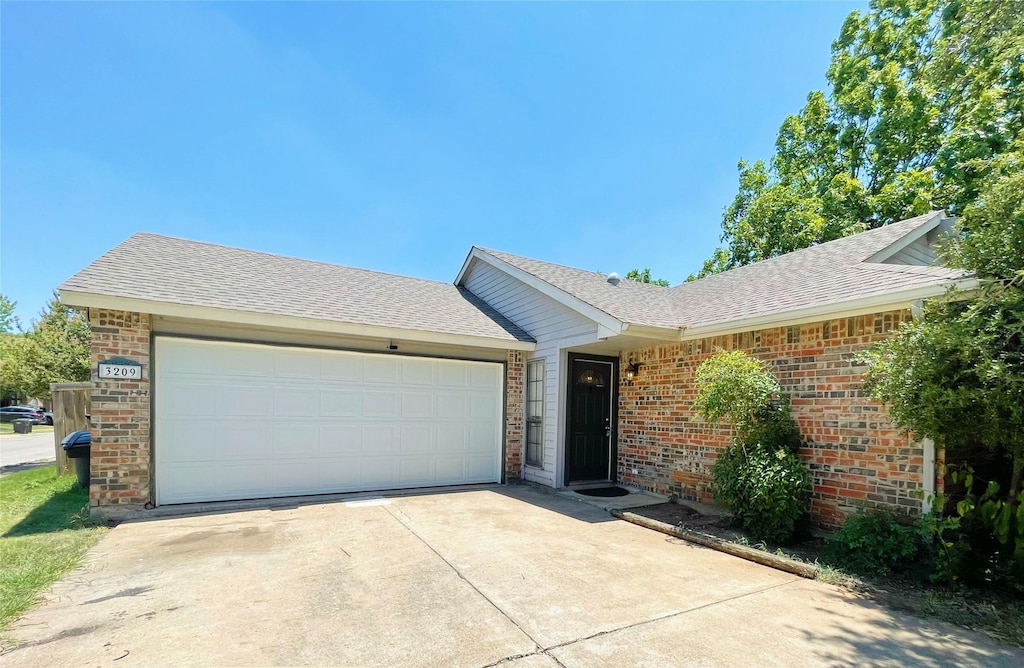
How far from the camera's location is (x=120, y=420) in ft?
19.5

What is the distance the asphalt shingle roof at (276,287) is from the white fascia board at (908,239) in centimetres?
599

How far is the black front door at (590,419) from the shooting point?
8.38m

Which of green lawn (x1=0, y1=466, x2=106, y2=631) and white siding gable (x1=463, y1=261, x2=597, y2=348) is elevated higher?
white siding gable (x1=463, y1=261, x2=597, y2=348)

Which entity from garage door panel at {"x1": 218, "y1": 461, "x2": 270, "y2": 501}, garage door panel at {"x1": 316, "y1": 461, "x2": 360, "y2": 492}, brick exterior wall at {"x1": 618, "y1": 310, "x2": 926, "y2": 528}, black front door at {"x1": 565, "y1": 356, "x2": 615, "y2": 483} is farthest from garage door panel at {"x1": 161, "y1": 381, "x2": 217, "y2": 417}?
brick exterior wall at {"x1": 618, "y1": 310, "x2": 926, "y2": 528}

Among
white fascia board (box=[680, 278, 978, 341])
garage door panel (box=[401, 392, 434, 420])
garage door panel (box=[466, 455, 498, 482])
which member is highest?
white fascia board (box=[680, 278, 978, 341])

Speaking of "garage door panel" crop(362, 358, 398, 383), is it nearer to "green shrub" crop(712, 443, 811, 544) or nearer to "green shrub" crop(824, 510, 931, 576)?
"green shrub" crop(712, 443, 811, 544)

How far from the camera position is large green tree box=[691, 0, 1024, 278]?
42.3ft

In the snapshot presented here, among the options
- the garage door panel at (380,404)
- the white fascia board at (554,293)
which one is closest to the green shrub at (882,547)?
the white fascia board at (554,293)

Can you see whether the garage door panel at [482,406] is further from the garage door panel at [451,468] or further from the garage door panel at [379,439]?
the garage door panel at [379,439]

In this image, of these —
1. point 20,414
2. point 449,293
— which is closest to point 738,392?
point 449,293

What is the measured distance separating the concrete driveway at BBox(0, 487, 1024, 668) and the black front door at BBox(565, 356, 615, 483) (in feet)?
Result: 9.82

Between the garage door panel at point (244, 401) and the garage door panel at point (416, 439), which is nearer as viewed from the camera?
the garage door panel at point (244, 401)

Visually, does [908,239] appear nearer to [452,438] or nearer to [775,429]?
[775,429]

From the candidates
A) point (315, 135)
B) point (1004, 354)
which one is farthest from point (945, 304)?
point (315, 135)
